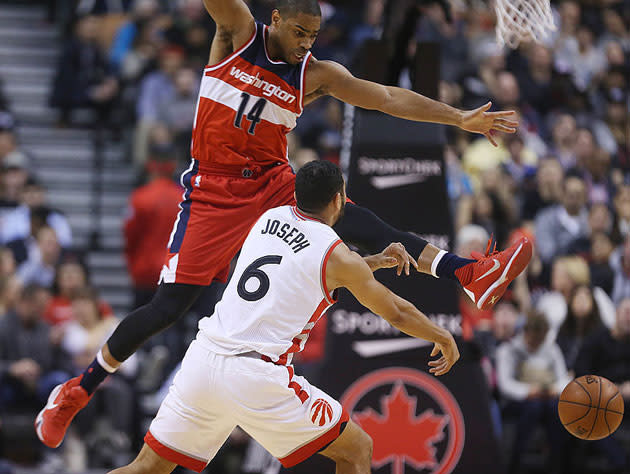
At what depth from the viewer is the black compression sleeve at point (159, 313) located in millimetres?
5594

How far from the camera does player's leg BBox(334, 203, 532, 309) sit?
5.48 metres

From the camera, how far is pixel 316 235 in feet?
16.1

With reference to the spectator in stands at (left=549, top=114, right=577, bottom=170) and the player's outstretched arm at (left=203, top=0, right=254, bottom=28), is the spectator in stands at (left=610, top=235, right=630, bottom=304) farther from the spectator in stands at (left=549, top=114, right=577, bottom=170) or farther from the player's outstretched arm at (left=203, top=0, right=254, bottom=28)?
the player's outstretched arm at (left=203, top=0, right=254, bottom=28)

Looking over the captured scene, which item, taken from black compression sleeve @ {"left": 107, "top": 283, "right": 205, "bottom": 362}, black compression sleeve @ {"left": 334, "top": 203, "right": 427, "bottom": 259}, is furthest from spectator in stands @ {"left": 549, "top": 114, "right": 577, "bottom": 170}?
black compression sleeve @ {"left": 107, "top": 283, "right": 205, "bottom": 362}

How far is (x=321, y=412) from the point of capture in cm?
495

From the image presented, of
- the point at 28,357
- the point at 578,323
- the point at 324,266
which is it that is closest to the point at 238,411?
the point at 324,266

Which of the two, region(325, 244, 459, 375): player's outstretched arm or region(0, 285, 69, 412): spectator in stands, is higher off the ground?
region(325, 244, 459, 375): player's outstretched arm

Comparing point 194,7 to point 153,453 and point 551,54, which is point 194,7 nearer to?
point 551,54

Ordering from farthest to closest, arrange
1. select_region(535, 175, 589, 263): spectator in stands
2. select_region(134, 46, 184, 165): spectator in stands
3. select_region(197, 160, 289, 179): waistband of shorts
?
select_region(134, 46, 184, 165): spectator in stands → select_region(535, 175, 589, 263): spectator in stands → select_region(197, 160, 289, 179): waistband of shorts

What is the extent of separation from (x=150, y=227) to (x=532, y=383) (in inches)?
147

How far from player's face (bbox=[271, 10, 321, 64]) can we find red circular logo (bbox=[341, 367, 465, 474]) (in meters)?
2.62

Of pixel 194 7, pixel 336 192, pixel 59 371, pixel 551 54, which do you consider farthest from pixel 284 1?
pixel 551 54

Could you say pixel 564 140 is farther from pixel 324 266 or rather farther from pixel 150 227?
pixel 324 266

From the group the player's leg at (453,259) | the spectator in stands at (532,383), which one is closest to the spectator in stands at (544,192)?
Result: the spectator in stands at (532,383)
